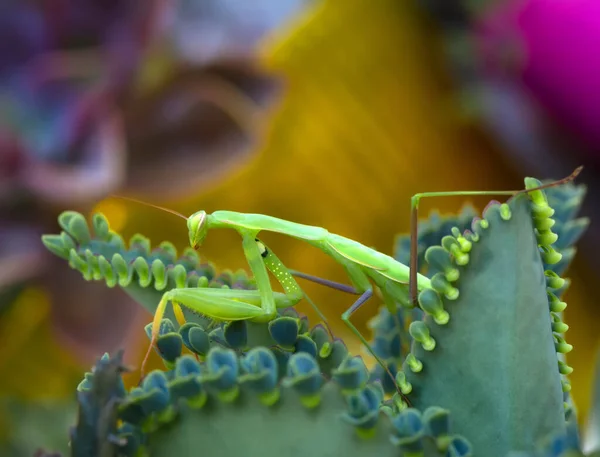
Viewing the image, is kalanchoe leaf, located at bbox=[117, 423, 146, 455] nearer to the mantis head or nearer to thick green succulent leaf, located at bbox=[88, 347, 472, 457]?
thick green succulent leaf, located at bbox=[88, 347, 472, 457]

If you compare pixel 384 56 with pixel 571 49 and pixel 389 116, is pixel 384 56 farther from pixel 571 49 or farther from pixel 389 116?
pixel 571 49

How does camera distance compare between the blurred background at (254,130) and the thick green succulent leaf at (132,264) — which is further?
→ the blurred background at (254,130)

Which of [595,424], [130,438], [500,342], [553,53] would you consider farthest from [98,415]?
[553,53]

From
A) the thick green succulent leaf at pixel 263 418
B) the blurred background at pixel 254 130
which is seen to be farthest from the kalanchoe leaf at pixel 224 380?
the blurred background at pixel 254 130

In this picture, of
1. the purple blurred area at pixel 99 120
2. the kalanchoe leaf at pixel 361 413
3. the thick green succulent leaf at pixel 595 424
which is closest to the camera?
the kalanchoe leaf at pixel 361 413

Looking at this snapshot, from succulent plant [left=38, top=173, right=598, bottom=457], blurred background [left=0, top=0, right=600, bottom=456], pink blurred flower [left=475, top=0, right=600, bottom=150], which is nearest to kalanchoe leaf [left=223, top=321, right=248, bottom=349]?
succulent plant [left=38, top=173, right=598, bottom=457]

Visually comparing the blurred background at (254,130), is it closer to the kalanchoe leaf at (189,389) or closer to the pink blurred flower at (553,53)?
the pink blurred flower at (553,53)
